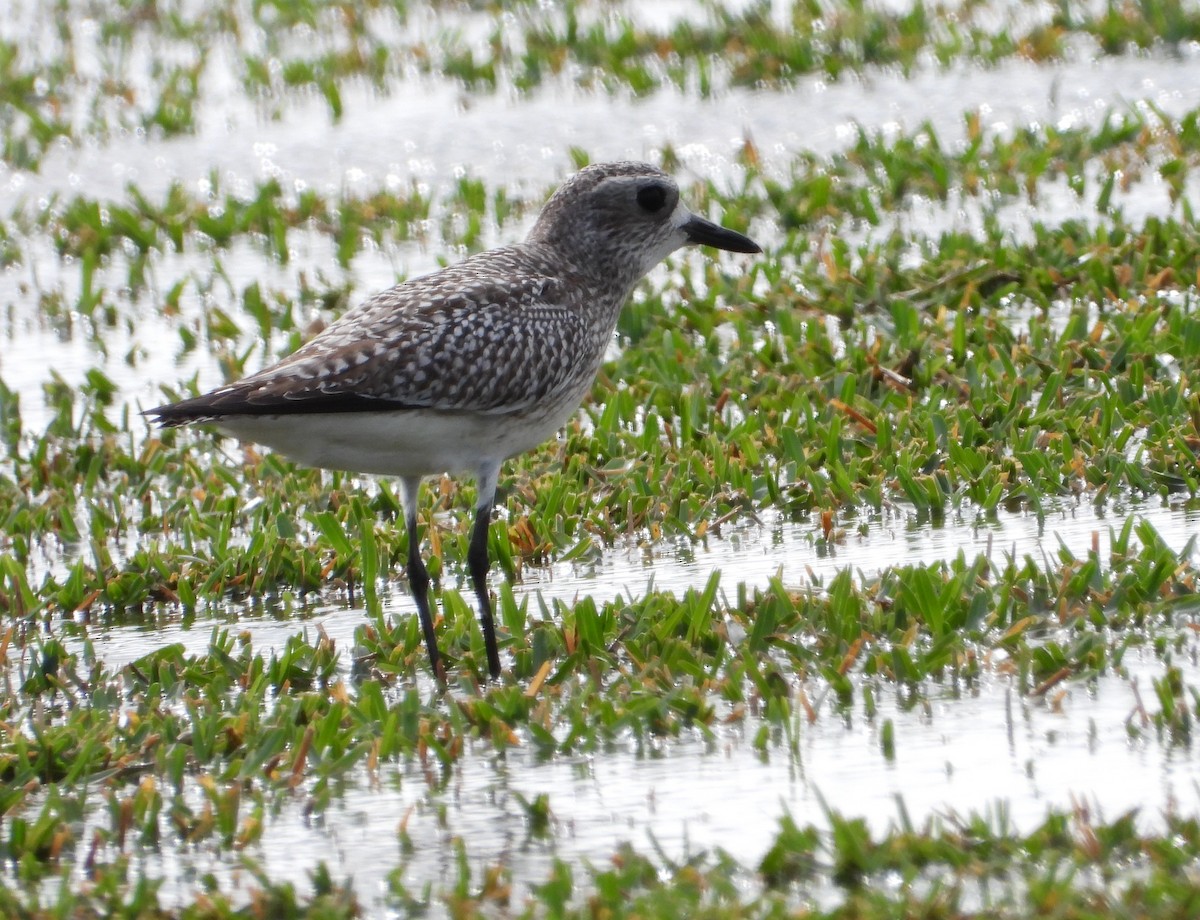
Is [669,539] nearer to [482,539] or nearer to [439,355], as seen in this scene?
[482,539]

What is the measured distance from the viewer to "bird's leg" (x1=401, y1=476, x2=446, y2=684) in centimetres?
573

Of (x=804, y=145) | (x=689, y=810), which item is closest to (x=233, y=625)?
(x=689, y=810)

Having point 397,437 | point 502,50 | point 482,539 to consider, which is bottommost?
point 482,539

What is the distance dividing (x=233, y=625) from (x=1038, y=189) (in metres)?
5.61

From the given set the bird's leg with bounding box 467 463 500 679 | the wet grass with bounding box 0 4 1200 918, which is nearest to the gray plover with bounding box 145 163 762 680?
the bird's leg with bounding box 467 463 500 679

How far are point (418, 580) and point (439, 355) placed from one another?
68 centimetres

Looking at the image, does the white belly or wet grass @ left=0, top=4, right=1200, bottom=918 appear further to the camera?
the white belly

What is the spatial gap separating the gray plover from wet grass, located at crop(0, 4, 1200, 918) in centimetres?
46

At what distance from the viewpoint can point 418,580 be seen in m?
6.04

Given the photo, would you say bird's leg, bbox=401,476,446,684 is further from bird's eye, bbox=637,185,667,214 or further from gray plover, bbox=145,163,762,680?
bird's eye, bbox=637,185,667,214

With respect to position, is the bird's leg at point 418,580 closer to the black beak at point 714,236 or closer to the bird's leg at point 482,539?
the bird's leg at point 482,539

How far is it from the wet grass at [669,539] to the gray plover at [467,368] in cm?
46

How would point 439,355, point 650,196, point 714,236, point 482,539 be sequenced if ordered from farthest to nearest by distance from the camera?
1. point 714,236
2. point 650,196
3. point 482,539
4. point 439,355

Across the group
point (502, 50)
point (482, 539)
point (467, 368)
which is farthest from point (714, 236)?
point (502, 50)
